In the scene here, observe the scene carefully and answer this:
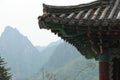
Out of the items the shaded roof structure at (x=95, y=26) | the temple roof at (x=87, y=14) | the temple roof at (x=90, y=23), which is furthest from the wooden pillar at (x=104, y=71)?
the temple roof at (x=87, y=14)

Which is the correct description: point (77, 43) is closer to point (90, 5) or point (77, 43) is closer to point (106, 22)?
point (90, 5)

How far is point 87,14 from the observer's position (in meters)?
10.3

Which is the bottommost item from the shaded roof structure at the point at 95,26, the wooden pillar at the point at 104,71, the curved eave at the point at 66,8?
the wooden pillar at the point at 104,71

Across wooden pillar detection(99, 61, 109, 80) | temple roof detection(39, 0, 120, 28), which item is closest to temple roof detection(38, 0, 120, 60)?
temple roof detection(39, 0, 120, 28)

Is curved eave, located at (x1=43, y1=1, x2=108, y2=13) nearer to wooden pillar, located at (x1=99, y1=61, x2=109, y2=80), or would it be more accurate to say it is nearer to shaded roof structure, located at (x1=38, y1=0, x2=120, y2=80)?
shaded roof structure, located at (x1=38, y1=0, x2=120, y2=80)

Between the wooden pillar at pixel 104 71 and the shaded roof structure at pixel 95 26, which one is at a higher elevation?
the shaded roof structure at pixel 95 26

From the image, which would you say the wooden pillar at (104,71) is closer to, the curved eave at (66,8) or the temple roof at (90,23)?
the temple roof at (90,23)

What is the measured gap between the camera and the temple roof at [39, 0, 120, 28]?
9.77 metres

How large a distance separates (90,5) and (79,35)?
91 cm

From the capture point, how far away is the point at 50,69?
190625 millimetres

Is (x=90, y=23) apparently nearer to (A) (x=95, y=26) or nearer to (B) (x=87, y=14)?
(A) (x=95, y=26)

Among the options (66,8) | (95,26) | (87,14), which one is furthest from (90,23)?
(66,8)

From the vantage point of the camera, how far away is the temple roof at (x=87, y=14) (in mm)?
9773

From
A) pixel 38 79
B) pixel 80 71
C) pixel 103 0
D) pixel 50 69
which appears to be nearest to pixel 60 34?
pixel 103 0
